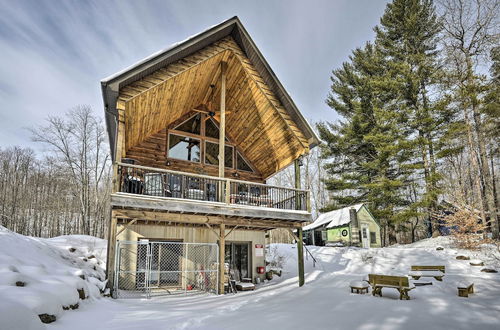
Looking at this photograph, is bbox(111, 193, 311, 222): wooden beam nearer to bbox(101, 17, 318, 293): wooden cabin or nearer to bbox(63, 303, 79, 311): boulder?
bbox(101, 17, 318, 293): wooden cabin

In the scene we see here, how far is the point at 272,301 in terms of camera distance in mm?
8008

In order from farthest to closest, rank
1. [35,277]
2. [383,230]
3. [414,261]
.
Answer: [383,230] → [414,261] → [35,277]

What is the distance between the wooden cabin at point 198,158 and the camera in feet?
28.3

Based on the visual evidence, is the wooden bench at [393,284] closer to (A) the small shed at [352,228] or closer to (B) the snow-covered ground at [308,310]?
(B) the snow-covered ground at [308,310]

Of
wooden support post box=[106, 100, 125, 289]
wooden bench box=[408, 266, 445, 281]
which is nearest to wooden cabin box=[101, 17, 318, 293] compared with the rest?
wooden support post box=[106, 100, 125, 289]

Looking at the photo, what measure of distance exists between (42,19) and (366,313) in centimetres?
1605

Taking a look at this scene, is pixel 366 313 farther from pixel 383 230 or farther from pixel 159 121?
pixel 383 230

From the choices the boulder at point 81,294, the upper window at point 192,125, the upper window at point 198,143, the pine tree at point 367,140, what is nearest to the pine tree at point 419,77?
the pine tree at point 367,140

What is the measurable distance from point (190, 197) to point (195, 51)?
4.84 metres

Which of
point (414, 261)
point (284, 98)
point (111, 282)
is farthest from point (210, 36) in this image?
point (414, 261)

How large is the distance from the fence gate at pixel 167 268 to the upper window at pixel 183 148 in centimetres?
347

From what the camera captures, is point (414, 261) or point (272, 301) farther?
point (414, 261)

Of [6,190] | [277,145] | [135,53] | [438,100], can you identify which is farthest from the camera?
[6,190]

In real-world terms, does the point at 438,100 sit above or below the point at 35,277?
above
